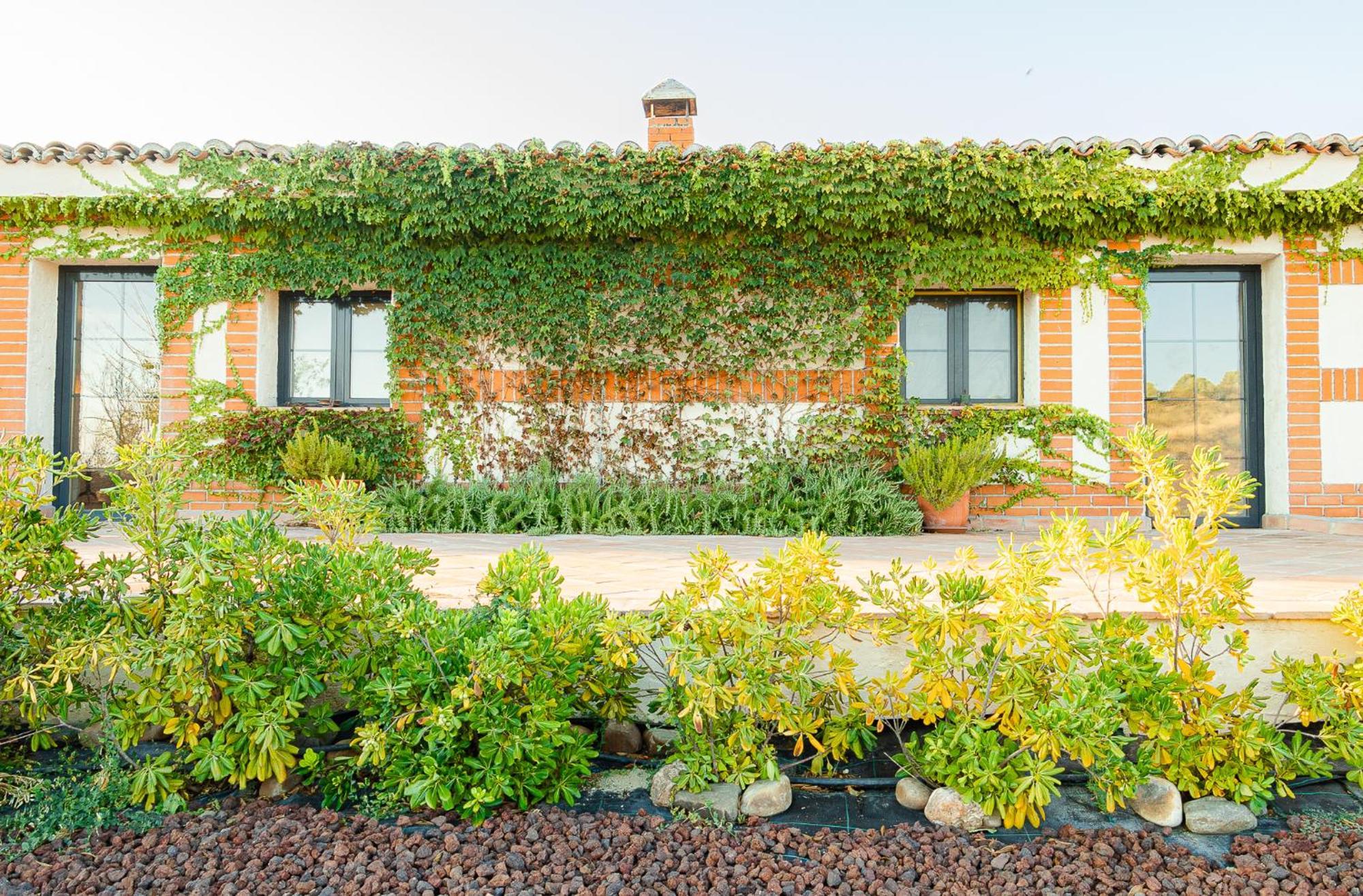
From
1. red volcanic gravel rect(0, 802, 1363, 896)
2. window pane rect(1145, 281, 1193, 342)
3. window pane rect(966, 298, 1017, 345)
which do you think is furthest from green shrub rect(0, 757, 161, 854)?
window pane rect(1145, 281, 1193, 342)

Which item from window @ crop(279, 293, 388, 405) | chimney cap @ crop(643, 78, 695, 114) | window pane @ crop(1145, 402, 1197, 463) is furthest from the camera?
chimney cap @ crop(643, 78, 695, 114)

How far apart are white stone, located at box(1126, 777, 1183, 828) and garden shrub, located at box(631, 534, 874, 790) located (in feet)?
2.18

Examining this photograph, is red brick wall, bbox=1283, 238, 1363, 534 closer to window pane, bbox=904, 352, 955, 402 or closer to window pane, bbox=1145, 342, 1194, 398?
window pane, bbox=1145, 342, 1194, 398

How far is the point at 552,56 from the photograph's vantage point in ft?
34.2

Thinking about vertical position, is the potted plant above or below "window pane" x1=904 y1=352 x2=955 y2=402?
below

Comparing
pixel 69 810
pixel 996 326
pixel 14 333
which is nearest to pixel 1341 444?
pixel 996 326

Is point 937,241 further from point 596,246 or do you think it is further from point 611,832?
point 611,832

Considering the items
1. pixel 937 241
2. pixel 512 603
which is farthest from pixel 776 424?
pixel 512 603

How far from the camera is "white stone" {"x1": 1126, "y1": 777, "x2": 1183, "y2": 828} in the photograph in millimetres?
1850

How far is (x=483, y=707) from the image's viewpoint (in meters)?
1.77

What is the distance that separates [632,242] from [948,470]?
136 inches

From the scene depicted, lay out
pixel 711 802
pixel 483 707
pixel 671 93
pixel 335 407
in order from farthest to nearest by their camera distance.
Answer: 1. pixel 671 93
2. pixel 335 407
3. pixel 711 802
4. pixel 483 707

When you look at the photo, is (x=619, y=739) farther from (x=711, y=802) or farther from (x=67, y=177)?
(x=67, y=177)

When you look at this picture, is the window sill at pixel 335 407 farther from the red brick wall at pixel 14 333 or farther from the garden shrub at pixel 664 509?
the red brick wall at pixel 14 333
